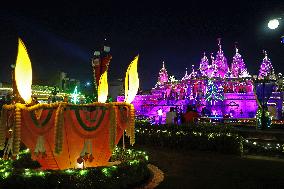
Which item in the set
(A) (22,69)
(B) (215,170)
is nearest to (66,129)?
(A) (22,69)

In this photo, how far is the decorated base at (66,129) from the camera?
7.58m

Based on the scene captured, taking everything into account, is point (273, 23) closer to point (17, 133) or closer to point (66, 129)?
point (66, 129)

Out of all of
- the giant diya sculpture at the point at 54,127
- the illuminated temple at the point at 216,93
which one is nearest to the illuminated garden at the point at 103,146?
the giant diya sculpture at the point at 54,127

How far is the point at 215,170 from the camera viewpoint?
10164mm

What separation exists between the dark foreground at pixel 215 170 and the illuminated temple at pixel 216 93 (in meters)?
20.1

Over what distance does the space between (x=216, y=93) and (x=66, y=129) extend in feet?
119

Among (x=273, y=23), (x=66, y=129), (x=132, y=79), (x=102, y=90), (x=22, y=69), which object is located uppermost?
(x=273, y=23)

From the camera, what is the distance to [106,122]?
7.96 meters

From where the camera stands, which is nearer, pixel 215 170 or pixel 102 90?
pixel 102 90

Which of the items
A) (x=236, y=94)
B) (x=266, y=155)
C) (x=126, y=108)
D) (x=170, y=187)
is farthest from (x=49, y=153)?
(x=236, y=94)

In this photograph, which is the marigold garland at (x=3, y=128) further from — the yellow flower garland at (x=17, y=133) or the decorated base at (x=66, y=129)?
the yellow flower garland at (x=17, y=133)

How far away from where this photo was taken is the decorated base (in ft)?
24.9

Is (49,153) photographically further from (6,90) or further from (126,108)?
(6,90)

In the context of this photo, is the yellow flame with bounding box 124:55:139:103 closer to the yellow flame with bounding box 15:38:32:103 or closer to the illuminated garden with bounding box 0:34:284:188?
the illuminated garden with bounding box 0:34:284:188
